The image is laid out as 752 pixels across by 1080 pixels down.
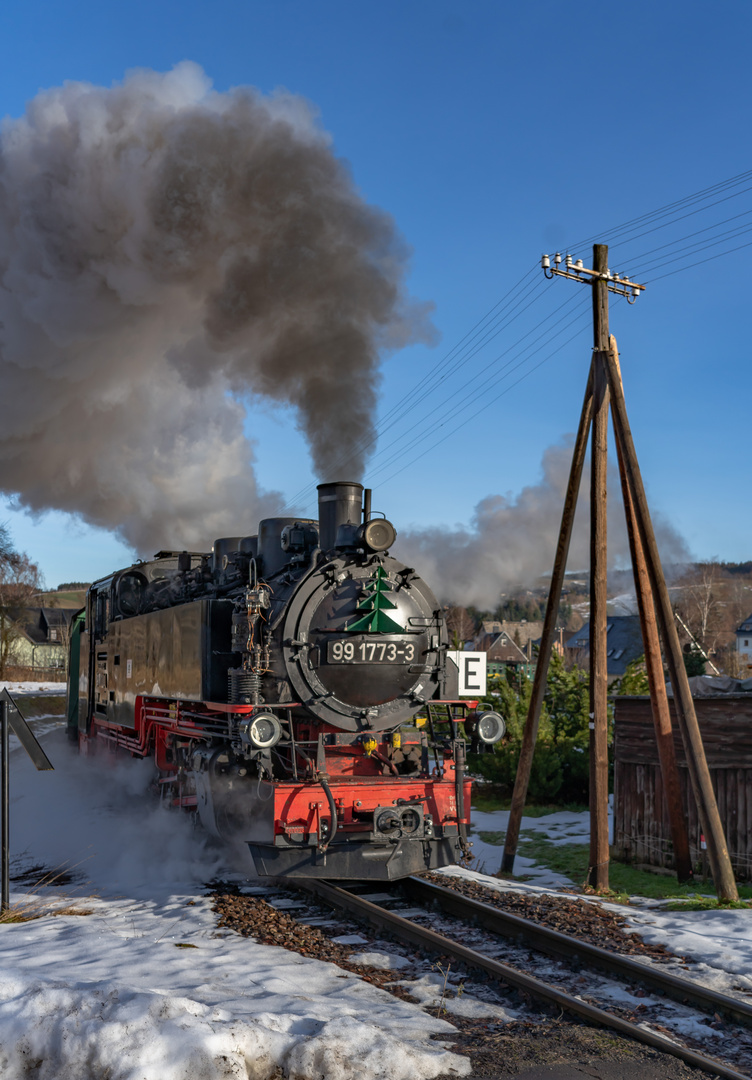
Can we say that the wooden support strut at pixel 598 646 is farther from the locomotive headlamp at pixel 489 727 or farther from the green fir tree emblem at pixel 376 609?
the green fir tree emblem at pixel 376 609

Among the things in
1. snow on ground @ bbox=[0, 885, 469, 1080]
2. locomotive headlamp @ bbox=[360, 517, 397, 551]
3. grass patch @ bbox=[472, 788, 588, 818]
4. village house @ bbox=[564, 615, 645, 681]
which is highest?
locomotive headlamp @ bbox=[360, 517, 397, 551]

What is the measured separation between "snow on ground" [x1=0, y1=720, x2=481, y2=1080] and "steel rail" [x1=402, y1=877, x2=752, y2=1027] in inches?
37.4

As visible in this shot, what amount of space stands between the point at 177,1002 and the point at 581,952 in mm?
2619

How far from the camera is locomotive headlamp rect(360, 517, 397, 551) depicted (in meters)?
7.27

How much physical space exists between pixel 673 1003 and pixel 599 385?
6152 millimetres

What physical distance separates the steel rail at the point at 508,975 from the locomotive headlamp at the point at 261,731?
4.43 feet

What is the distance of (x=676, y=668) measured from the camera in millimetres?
7805

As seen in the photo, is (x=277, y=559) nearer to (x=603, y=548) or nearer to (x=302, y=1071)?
(x=603, y=548)

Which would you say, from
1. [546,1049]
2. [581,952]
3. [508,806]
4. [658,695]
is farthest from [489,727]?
[508,806]

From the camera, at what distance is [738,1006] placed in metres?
4.31

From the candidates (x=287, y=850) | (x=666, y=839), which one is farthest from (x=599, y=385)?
(x=287, y=850)

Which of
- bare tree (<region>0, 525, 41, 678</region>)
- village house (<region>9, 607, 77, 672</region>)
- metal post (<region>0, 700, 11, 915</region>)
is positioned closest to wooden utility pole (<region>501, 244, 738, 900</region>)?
metal post (<region>0, 700, 11, 915</region>)

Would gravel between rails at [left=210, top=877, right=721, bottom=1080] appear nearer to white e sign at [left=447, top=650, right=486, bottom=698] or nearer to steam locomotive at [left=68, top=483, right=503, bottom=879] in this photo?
steam locomotive at [left=68, top=483, right=503, bottom=879]

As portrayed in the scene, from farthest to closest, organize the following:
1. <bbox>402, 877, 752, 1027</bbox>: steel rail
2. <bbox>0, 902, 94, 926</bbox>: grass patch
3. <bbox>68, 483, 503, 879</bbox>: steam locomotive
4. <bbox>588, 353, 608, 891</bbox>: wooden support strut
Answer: <bbox>588, 353, 608, 891</bbox>: wooden support strut < <bbox>68, 483, 503, 879</bbox>: steam locomotive < <bbox>0, 902, 94, 926</bbox>: grass patch < <bbox>402, 877, 752, 1027</bbox>: steel rail
